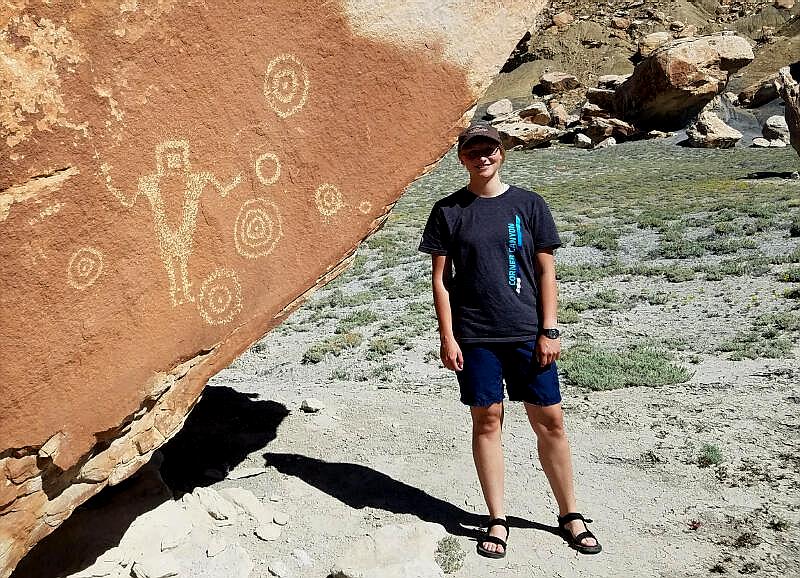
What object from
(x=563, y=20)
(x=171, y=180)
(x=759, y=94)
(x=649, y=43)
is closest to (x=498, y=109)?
(x=649, y=43)

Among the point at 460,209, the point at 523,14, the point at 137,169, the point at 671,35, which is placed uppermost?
the point at 523,14

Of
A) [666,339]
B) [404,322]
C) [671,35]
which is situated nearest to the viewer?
[666,339]

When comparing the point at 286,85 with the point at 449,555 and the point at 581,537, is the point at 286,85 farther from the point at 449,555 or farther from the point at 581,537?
the point at 581,537

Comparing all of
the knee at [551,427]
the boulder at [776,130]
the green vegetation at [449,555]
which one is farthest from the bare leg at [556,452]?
the boulder at [776,130]

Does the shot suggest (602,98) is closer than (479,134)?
No

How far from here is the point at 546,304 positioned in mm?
3164

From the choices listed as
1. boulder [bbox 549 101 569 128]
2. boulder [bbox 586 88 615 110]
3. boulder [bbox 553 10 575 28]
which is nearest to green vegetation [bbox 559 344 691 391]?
boulder [bbox 586 88 615 110]

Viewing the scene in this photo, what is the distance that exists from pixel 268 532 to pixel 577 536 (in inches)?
58.6

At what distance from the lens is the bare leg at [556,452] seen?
10.5ft

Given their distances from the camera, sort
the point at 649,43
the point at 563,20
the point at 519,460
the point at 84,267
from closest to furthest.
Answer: the point at 84,267
the point at 519,460
the point at 649,43
the point at 563,20

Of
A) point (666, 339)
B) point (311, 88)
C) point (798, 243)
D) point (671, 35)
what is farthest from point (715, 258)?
point (671, 35)

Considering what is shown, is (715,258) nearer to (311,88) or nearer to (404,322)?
(404,322)

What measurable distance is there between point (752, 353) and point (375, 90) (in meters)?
3.98

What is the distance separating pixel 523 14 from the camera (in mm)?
3596
